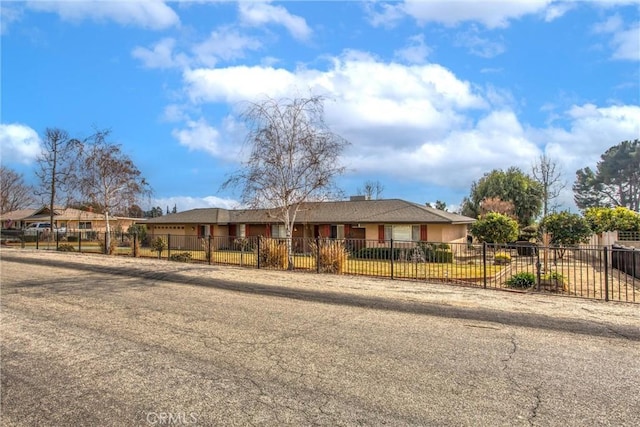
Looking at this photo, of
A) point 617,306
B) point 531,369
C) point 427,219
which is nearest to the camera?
point 531,369

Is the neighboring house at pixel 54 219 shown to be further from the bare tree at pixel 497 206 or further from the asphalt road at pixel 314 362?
the asphalt road at pixel 314 362

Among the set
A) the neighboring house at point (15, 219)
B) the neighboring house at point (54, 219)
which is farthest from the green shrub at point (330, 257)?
the neighboring house at point (15, 219)

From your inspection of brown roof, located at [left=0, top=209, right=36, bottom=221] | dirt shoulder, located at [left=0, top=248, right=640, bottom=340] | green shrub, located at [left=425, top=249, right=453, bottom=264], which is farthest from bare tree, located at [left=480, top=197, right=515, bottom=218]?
brown roof, located at [left=0, top=209, right=36, bottom=221]

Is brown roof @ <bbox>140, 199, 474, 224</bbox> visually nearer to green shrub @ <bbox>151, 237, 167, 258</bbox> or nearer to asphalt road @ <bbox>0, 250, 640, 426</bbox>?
green shrub @ <bbox>151, 237, 167, 258</bbox>

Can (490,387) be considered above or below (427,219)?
below

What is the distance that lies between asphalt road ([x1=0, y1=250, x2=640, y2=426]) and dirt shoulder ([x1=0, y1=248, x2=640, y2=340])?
84 mm

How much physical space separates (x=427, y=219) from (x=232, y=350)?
953 inches

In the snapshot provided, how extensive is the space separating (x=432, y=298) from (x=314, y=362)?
5575 millimetres

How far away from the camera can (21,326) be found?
23.6ft

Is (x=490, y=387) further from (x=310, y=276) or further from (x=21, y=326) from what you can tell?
(x=310, y=276)

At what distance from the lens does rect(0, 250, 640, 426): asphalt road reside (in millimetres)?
3896

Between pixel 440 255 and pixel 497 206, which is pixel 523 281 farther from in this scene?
pixel 497 206

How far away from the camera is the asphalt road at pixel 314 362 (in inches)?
153

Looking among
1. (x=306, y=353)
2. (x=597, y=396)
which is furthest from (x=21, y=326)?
(x=597, y=396)
